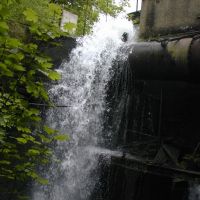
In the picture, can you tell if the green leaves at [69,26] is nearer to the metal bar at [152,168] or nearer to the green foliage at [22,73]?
the green foliage at [22,73]

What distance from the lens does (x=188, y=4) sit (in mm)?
9352

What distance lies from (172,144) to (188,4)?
392 centimetres

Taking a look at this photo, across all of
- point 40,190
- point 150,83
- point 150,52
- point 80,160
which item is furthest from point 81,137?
point 150,52

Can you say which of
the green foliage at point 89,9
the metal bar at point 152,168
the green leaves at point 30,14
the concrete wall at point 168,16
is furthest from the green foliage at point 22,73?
the green foliage at point 89,9

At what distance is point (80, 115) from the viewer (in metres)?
10.6

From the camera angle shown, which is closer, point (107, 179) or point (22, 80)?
point (22, 80)

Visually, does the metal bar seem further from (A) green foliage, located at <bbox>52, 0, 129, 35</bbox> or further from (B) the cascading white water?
(A) green foliage, located at <bbox>52, 0, 129, 35</bbox>

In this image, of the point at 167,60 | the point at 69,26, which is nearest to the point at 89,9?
the point at 167,60

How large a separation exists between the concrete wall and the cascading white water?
1.11m

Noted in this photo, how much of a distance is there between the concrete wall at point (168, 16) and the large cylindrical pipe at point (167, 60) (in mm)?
2272

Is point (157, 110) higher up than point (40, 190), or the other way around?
point (157, 110)

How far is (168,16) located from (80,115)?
400 cm

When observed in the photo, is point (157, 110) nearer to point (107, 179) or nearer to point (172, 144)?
point (172, 144)

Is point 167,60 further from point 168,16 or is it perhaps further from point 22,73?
point 22,73
